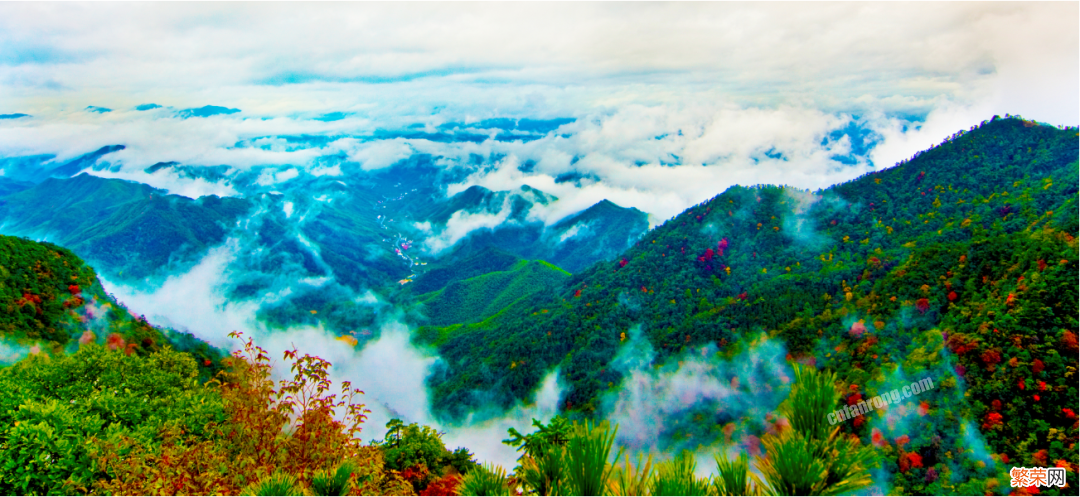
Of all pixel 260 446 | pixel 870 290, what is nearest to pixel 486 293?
pixel 870 290

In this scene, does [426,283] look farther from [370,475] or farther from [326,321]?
[370,475]

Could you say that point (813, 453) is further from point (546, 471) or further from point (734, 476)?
point (546, 471)

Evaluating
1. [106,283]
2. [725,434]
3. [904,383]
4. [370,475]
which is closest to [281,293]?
[106,283]

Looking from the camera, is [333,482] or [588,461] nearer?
[588,461]

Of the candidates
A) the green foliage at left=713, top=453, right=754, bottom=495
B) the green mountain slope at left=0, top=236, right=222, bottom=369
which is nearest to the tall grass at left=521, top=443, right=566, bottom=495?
the green foliage at left=713, top=453, right=754, bottom=495

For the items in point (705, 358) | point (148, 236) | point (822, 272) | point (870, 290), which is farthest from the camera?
point (148, 236)

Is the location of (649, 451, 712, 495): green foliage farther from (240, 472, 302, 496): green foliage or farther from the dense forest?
(240, 472, 302, 496): green foliage
